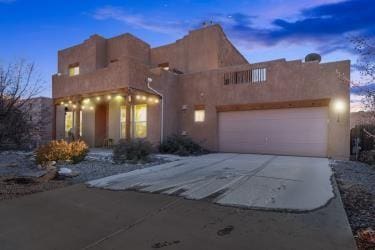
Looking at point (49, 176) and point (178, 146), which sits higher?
point (178, 146)

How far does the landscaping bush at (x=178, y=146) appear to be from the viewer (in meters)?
12.9

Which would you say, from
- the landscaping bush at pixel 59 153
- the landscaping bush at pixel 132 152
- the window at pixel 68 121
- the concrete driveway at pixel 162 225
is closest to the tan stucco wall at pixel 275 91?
the landscaping bush at pixel 132 152

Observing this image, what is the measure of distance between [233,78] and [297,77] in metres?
3.27

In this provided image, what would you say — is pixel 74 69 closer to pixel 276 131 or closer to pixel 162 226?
pixel 276 131

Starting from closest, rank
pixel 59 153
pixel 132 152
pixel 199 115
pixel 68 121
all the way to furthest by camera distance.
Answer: pixel 59 153 → pixel 132 152 → pixel 199 115 → pixel 68 121

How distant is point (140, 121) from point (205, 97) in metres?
4.05

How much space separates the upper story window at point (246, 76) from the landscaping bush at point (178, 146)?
3924 mm

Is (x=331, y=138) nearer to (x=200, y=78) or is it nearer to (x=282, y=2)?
(x=282, y=2)

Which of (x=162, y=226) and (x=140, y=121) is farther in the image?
(x=140, y=121)

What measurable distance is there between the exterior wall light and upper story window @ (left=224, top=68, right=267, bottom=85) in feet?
11.2

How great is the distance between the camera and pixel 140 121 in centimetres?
1471

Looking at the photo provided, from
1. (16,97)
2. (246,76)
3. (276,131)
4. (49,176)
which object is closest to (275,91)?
(246,76)

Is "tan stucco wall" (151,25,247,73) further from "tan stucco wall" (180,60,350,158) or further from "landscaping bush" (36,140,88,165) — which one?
"landscaping bush" (36,140,88,165)

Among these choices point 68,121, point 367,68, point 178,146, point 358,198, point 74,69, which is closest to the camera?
point 367,68
